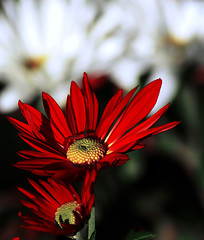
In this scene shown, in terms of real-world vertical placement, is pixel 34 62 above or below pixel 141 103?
above

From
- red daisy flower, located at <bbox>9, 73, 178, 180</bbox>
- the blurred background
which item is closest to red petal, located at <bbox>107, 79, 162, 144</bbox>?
red daisy flower, located at <bbox>9, 73, 178, 180</bbox>

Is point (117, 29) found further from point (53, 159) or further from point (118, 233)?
point (53, 159)

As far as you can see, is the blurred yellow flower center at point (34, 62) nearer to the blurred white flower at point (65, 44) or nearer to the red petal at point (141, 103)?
the blurred white flower at point (65, 44)

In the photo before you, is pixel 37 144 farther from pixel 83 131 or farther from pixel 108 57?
pixel 108 57

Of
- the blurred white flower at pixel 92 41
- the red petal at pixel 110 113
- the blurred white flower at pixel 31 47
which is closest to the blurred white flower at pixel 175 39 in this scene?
the blurred white flower at pixel 92 41

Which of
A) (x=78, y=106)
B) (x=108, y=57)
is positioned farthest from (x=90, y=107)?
(x=108, y=57)

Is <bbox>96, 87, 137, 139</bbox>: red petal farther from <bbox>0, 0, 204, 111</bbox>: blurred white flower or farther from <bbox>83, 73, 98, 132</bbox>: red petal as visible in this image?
<bbox>0, 0, 204, 111</bbox>: blurred white flower

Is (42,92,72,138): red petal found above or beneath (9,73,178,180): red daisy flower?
above

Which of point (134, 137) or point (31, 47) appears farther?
point (31, 47)
